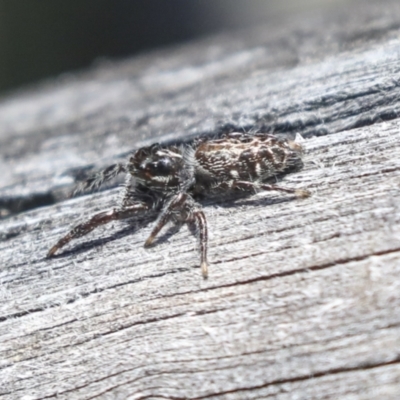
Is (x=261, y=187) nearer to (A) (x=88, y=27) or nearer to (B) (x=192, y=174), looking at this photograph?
(B) (x=192, y=174)

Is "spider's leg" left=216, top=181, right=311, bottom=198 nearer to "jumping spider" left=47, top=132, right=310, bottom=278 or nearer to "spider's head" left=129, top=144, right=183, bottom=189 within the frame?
"jumping spider" left=47, top=132, right=310, bottom=278

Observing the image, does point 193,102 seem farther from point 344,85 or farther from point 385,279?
point 385,279

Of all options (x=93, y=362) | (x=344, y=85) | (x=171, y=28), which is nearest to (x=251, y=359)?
(x=93, y=362)

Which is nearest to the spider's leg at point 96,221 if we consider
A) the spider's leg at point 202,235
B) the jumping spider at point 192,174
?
the jumping spider at point 192,174

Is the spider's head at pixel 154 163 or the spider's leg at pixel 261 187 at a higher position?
the spider's head at pixel 154 163

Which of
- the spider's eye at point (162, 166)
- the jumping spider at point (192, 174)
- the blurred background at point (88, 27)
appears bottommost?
the jumping spider at point (192, 174)

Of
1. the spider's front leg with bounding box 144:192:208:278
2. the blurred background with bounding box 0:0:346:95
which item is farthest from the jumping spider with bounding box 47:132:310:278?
the blurred background with bounding box 0:0:346:95

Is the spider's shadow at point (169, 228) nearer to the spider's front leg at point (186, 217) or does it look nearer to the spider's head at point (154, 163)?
the spider's front leg at point (186, 217)
